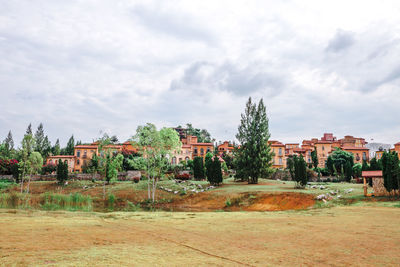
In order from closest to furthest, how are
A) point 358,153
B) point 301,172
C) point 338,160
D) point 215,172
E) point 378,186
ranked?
1. point 378,186
2. point 301,172
3. point 215,172
4. point 338,160
5. point 358,153

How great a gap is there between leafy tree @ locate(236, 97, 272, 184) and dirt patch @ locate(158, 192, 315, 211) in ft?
28.6

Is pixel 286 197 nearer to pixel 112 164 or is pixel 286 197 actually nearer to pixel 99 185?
pixel 112 164

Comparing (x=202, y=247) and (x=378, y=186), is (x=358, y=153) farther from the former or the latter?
(x=202, y=247)

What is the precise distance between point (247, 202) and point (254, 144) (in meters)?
12.9

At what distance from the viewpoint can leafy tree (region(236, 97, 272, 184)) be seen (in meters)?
37.3

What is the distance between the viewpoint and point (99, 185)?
41.8 m

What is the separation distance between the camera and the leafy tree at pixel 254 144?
122 ft

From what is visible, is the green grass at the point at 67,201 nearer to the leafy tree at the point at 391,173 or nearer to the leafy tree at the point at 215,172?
the leafy tree at the point at 215,172

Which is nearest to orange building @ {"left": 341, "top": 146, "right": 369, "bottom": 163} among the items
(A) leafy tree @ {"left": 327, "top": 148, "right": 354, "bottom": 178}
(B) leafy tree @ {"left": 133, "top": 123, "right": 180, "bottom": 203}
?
(A) leafy tree @ {"left": 327, "top": 148, "right": 354, "bottom": 178}

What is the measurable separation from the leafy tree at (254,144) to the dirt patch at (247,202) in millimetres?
8710

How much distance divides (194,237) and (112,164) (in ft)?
92.1

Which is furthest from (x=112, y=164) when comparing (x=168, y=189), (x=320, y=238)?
(x=320, y=238)

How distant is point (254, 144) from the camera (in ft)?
125

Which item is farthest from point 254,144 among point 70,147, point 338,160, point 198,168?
point 70,147
